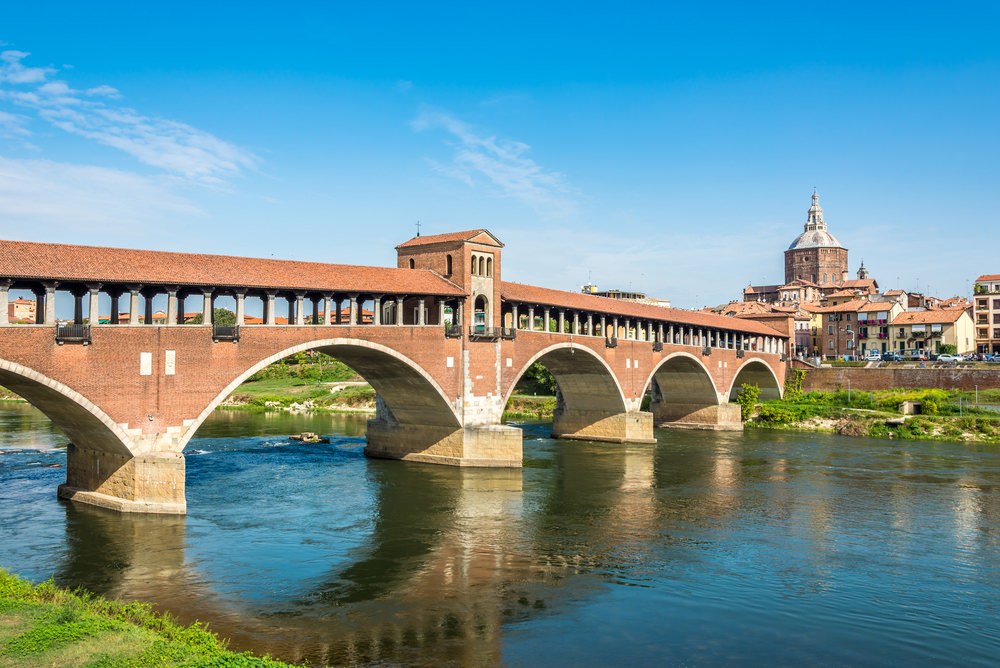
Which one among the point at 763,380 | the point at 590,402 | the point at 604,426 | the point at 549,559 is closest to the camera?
the point at 549,559

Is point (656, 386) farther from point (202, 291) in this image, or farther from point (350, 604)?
point (350, 604)

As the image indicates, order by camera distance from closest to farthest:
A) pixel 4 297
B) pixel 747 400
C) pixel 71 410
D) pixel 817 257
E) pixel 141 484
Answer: pixel 4 297 → pixel 71 410 → pixel 141 484 → pixel 747 400 → pixel 817 257

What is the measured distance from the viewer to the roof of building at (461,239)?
4206 cm

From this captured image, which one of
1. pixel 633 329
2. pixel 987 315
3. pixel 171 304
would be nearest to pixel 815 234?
pixel 987 315

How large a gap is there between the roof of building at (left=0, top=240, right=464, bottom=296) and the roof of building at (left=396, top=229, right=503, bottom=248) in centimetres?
287

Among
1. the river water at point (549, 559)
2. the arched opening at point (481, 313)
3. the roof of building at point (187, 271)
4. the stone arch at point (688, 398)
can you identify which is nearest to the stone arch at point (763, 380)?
the stone arch at point (688, 398)

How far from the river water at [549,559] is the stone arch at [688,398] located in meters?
21.9

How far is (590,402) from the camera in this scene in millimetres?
57094

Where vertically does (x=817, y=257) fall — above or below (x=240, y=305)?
above

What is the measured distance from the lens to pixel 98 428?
28922mm

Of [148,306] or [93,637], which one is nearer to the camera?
[93,637]

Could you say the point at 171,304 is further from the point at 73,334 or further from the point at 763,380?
the point at 763,380

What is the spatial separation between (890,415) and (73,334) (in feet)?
186

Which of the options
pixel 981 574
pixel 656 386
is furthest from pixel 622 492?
pixel 656 386
